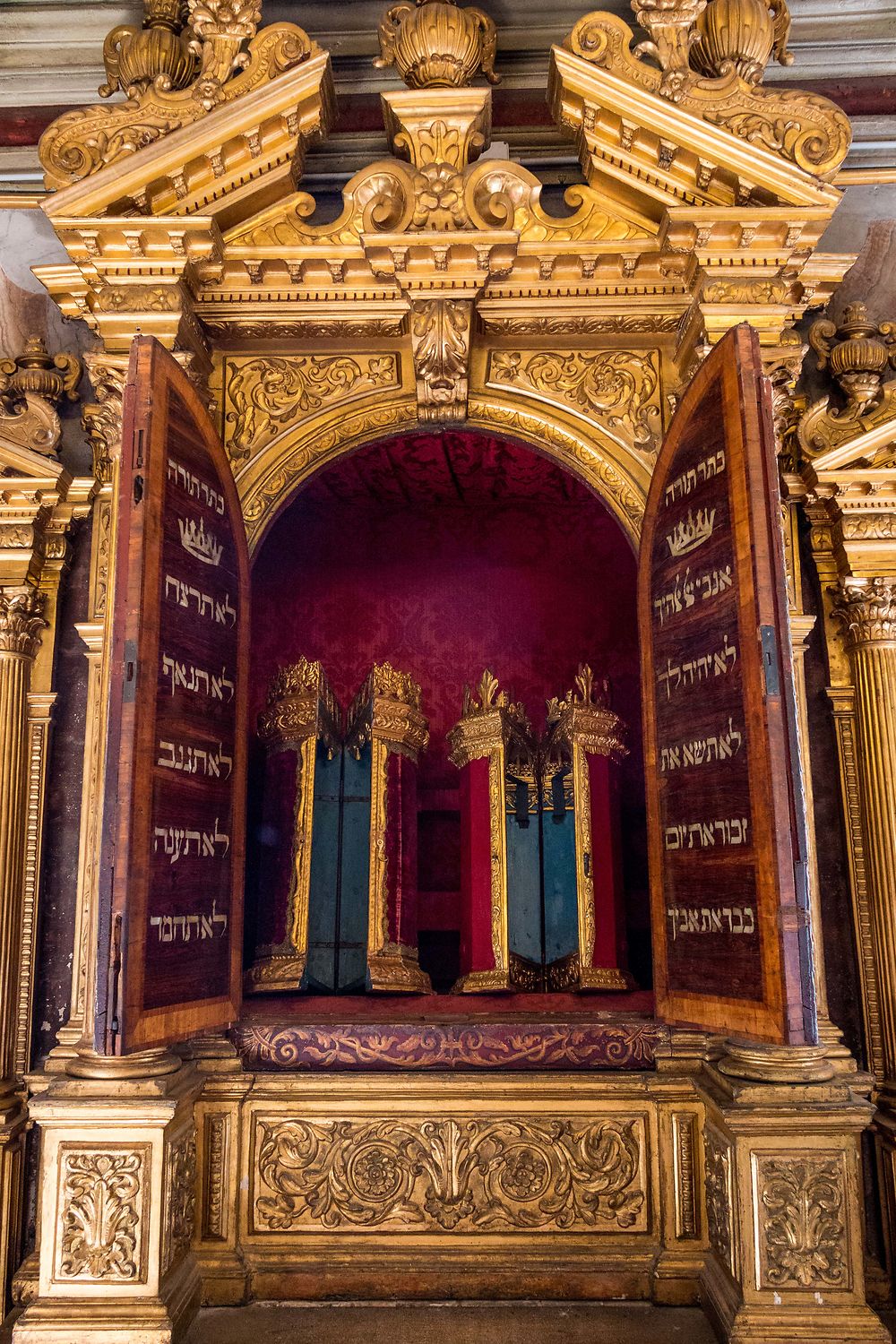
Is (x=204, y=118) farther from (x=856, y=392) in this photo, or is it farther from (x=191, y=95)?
(x=856, y=392)

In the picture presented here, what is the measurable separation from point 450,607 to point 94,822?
1.96 m

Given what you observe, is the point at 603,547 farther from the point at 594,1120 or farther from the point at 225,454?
the point at 594,1120

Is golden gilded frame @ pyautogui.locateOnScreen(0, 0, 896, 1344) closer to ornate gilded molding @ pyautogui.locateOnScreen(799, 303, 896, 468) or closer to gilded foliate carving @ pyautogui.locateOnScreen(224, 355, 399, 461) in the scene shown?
gilded foliate carving @ pyautogui.locateOnScreen(224, 355, 399, 461)

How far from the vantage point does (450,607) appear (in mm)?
4832

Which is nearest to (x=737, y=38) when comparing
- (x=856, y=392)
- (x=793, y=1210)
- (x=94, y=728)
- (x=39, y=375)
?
(x=856, y=392)

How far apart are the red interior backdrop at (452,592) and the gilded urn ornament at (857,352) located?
1.16 m

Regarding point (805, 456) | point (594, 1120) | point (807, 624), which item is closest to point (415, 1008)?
point (594, 1120)

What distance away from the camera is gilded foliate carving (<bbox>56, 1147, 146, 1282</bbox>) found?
2.79m

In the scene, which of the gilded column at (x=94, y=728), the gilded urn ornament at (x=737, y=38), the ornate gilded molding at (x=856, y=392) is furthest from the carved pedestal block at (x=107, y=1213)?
the gilded urn ornament at (x=737, y=38)

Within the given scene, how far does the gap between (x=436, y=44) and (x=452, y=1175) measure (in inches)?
134

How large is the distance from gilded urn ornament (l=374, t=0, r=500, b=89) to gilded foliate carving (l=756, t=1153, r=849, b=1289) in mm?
3218

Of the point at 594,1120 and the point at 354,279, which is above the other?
the point at 354,279

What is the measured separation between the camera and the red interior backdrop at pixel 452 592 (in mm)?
4734

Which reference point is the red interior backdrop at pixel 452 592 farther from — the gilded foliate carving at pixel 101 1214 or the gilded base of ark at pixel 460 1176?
the gilded foliate carving at pixel 101 1214
